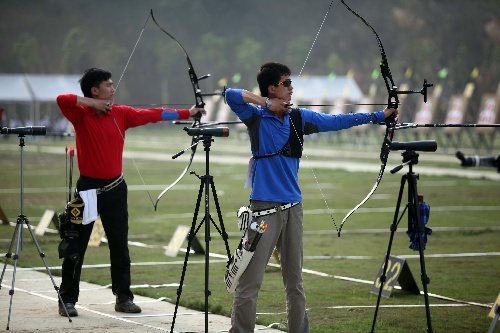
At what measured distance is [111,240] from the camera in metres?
8.58

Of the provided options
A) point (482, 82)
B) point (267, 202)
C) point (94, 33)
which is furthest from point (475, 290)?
point (94, 33)

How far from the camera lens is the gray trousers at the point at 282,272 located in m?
6.69

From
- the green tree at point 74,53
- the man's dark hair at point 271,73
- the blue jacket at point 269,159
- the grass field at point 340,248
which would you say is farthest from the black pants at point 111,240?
the green tree at point 74,53

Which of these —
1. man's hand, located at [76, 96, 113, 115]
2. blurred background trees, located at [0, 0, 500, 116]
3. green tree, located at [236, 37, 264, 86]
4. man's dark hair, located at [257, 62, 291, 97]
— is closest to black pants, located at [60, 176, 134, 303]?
man's hand, located at [76, 96, 113, 115]

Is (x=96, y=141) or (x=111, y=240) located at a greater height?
(x=96, y=141)

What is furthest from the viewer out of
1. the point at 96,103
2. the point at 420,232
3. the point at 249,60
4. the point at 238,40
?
the point at 238,40

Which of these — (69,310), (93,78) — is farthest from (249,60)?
(69,310)

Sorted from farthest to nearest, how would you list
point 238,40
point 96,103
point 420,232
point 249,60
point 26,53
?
→ 1. point 238,40
2. point 249,60
3. point 26,53
4. point 96,103
5. point 420,232

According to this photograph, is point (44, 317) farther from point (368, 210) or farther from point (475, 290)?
point (368, 210)

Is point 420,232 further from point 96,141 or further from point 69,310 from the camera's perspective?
point 69,310

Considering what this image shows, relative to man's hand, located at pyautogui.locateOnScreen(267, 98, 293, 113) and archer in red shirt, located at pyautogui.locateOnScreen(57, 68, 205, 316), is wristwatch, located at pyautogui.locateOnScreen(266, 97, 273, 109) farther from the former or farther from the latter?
archer in red shirt, located at pyautogui.locateOnScreen(57, 68, 205, 316)

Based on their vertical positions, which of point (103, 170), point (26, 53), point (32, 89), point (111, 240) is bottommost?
point (111, 240)

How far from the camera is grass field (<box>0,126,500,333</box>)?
8.59 m

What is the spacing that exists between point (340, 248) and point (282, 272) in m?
6.25
